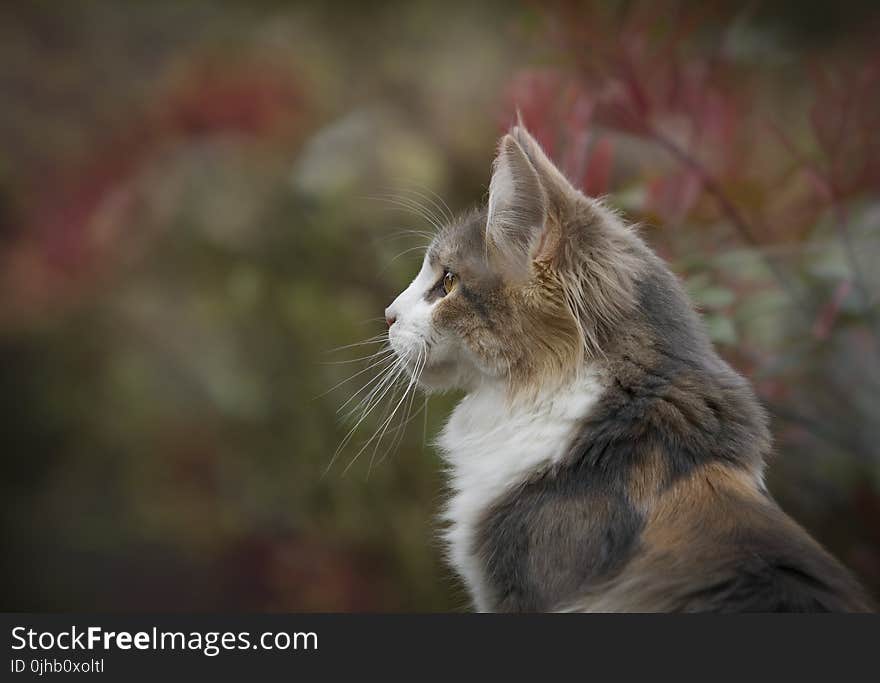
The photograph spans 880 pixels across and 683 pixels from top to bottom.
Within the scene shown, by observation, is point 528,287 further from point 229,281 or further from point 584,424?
point 229,281

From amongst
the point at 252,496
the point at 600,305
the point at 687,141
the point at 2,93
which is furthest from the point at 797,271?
the point at 2,93

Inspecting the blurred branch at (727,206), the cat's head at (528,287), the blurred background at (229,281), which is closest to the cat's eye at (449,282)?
the cat's head at (528,287)

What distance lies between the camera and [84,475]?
2.45 m

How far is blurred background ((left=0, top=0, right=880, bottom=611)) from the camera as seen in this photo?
2398 mm

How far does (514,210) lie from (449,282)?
15 centimetres

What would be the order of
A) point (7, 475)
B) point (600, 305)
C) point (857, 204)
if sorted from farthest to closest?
1. point (7, 475)
2. point (857, 204)
3. point (600, 305)

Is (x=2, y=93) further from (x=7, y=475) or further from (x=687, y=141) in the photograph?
(x=687, y=141)

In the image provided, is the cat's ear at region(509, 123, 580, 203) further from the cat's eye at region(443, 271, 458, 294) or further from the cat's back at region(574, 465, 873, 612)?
the cat's back at region(574, 465, 873, 612)

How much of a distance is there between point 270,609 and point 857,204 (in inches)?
67.1

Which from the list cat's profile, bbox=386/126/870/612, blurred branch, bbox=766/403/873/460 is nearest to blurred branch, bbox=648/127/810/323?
blurred branch, bbox=766/403/873/460

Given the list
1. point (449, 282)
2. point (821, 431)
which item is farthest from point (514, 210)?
point (821, 431)

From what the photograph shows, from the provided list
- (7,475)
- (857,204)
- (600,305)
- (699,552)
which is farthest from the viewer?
(7,475)

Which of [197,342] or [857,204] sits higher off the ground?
[197,342]

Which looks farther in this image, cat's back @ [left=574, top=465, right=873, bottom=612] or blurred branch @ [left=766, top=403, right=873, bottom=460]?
blurred branch @ [left=766, top=403, right=873, bottom=460]
